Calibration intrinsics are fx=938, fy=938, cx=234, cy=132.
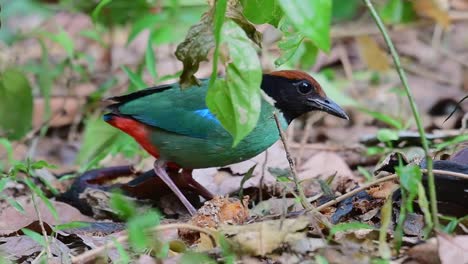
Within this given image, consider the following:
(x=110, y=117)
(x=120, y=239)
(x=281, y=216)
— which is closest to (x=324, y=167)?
(x=110, y=117)

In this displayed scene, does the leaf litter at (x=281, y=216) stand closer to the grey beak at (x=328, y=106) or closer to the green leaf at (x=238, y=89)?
the grey beak at (x=328, y=106)

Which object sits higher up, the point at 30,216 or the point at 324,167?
the point at 30,216

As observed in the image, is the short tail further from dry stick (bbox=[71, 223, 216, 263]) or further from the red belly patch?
dry stick (bbox=[71, 223, 216, 263])

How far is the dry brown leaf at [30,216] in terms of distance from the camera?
14.3 feet

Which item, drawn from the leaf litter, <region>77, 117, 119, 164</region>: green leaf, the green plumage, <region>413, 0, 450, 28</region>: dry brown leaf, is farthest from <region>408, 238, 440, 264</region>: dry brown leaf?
<region>413, 0, 450, 28</region>: dry brown leaf

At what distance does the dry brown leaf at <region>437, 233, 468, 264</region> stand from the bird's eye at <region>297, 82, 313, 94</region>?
1.95m

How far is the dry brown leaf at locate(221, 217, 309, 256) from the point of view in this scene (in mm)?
3246

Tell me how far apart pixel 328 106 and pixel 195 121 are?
73 centimetres

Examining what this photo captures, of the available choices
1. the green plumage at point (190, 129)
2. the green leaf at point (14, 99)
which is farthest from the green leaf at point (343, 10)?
the green plumage at point (190, 129)

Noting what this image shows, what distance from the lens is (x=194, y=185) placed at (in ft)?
16.6

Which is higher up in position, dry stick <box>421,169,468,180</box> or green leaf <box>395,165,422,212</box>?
Result: green leaf <box>395,165,422,212</box>

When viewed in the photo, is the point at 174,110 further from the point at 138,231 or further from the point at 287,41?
the point at 138,231

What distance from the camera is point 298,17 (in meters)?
2.56

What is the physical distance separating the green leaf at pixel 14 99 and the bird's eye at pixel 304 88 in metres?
1.99
